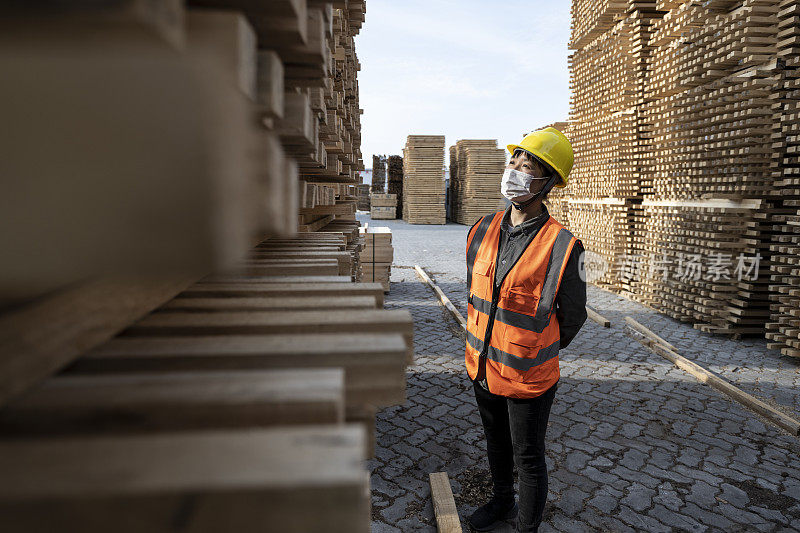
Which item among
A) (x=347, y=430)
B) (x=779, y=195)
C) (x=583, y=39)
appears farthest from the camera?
(x=583, y=39)

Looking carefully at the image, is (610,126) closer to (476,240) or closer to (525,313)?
(476,240)

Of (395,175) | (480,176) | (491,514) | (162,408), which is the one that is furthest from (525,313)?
(395,175)

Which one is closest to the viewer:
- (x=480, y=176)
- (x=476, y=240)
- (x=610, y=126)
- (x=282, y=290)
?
(x=282, y=290)

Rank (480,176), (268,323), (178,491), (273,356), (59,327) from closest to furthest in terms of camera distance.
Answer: (178,491), (59,327), (273,356), (268,323), (480,176)

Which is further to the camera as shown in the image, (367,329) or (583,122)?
(583,122)

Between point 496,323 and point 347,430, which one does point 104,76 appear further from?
point 496,323

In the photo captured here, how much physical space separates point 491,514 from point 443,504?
290mm

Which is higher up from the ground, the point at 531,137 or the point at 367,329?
the point at 531,137

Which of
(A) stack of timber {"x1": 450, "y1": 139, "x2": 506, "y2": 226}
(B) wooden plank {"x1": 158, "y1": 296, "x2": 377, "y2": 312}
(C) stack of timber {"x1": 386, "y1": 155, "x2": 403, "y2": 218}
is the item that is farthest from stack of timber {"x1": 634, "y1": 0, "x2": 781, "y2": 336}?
(C) stack of timber {"x1": 386, "y1": 155, "x2": 403, "y2": 218}

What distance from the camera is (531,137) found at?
118 inches

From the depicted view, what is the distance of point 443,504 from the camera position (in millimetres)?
3127

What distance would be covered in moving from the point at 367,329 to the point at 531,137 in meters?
2.22

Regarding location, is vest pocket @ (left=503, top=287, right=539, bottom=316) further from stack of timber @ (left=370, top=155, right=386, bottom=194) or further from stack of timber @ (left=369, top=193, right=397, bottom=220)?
stack of timber @ (left=370, top=155, right=386, bottom=194)

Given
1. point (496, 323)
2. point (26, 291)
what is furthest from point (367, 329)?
point (496, 323)
